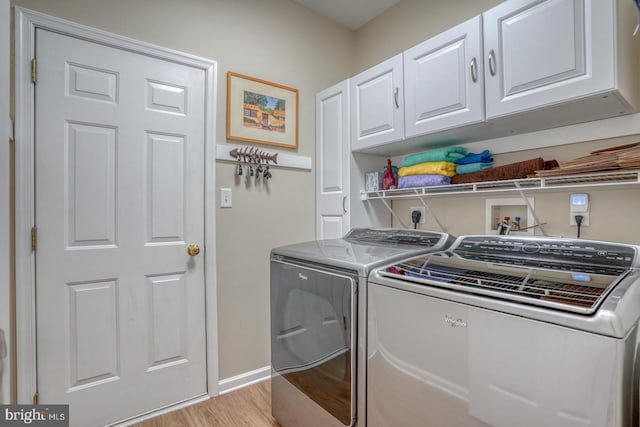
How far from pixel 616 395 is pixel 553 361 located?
4.6 inches

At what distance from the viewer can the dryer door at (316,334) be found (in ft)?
4.21

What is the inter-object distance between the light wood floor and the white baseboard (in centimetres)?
3

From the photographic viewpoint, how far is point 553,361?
77 cm

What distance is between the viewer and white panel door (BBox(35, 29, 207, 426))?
5.04 feet

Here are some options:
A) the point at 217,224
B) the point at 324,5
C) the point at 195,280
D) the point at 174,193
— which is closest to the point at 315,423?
the point at 195,280

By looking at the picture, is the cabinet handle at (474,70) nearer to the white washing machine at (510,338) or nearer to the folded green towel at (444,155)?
the folded green towel at (444,155)

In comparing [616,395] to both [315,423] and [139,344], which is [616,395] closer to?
[315,423]

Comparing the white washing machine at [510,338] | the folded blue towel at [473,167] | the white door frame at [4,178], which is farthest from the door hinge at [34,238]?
the folded blue towel at [473,167]

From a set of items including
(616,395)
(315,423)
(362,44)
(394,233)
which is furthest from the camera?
(362,44)

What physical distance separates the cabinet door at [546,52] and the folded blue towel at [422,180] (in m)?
0.39

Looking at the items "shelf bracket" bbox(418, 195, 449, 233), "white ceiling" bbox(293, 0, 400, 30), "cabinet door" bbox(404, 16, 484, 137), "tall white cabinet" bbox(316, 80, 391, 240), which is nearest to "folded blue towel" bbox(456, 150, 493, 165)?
"cabinet door" bbox(404, 16, 484, 137)

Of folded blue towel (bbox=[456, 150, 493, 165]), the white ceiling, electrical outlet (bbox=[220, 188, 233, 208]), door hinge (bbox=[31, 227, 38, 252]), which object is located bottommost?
door hinge (bbox=[31, 227, 38, 252])

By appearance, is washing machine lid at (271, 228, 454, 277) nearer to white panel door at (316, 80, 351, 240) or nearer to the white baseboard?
white panel door at (316, 80, 351, 240)

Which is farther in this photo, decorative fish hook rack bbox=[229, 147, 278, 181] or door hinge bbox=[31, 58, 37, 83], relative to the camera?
decorative fish hook rack bbox=[229, 147, 278, 181]
